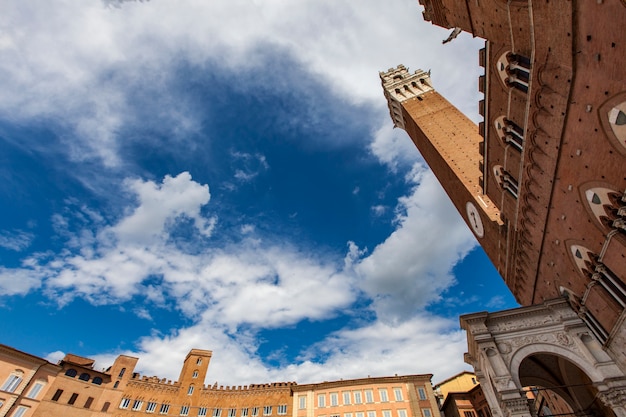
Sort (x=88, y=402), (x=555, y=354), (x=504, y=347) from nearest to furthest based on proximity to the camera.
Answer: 1. (x=555, y=354)
2. (x=504, y=347)
3. (x=88, y=402)

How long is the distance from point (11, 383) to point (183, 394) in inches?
706

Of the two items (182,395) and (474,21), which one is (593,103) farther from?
(182,395)

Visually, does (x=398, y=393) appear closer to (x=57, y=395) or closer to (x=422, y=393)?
(x=422, y=393)

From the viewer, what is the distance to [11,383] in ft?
96.6

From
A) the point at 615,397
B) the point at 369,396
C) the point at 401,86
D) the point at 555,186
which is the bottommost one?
the point at 615,397

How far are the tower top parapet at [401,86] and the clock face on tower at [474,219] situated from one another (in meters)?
15.4

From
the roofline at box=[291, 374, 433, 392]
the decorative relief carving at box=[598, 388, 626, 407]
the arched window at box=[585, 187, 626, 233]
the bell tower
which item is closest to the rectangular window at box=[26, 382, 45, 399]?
the roofline at box=[291, 374, 433, 392]

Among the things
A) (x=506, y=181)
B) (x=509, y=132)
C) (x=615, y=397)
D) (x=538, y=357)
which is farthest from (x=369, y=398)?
(x=509, y=132)

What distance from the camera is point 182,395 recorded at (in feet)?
134

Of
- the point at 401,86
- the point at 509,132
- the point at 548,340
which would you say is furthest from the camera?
the point at 401,86

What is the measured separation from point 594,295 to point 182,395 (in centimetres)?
4499

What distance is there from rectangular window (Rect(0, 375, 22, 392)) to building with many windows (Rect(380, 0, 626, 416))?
39.3 m

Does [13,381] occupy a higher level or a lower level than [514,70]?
lower

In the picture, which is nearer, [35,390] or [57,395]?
[35,390]
